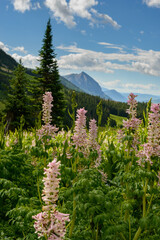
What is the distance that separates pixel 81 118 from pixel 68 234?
2.20 metres

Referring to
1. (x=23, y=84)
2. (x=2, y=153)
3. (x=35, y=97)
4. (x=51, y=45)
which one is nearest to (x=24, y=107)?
(x=35, y=97)

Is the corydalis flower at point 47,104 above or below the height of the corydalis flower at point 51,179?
above

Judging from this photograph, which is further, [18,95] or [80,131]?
[18,95]

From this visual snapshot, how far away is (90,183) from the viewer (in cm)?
316

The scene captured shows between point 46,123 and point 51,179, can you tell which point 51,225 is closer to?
point 51,179

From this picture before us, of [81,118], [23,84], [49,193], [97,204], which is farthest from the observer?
[23,84]

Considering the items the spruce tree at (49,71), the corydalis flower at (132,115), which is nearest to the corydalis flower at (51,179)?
the corydalis flower at (132,115)

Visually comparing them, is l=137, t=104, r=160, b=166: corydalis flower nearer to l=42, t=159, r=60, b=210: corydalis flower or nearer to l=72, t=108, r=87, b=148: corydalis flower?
l=72, t=108, r=87, b=148: corydalis flower

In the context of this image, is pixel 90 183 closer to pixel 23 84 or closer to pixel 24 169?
pixel 24 169

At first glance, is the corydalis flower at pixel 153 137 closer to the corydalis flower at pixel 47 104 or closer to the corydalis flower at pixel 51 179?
the corydalis flower at pixel 51 179

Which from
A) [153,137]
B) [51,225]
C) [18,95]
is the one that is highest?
[18,95]

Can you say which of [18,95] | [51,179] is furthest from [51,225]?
[18,95]

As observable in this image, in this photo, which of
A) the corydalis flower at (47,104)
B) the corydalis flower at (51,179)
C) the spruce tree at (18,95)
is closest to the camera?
the corydalis flower at (51,179)

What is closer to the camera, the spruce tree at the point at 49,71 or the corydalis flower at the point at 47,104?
the corydalis flower at the point at 47,104
